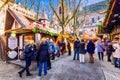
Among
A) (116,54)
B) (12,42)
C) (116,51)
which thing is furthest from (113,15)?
(12,42)

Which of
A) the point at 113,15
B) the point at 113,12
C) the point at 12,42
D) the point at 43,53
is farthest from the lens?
the point at 12,42

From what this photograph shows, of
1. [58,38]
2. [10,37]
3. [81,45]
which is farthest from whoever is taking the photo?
[58,38]

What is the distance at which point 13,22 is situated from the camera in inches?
659

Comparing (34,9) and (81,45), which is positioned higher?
(34,9)

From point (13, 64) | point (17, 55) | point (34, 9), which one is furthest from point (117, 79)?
point (34, 9)

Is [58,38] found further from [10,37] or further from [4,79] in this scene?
[4,79]

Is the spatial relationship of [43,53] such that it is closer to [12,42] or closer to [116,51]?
[116,51]

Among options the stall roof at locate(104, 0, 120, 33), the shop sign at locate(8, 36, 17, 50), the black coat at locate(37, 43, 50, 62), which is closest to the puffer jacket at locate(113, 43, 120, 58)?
the stall roof at locate(104, 0, 120, 33)

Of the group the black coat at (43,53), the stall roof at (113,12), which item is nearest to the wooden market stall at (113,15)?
the stall roof at (113,12)

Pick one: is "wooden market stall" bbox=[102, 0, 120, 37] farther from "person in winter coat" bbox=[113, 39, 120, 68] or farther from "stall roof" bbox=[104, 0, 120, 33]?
"person in winter coat" bbox=[113, 39, 120, 68]

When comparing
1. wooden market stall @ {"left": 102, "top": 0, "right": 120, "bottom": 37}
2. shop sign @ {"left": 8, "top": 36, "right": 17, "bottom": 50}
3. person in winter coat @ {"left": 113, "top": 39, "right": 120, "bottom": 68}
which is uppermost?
wooden market stall @ {"left": 102, "top": 0, "right": 120, "bottom": 37}

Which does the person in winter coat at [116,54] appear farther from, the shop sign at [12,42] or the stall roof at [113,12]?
the shop sign at [12,42]

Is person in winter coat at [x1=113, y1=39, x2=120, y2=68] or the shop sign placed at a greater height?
the shop sign

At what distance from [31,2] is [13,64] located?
17.5 metres
